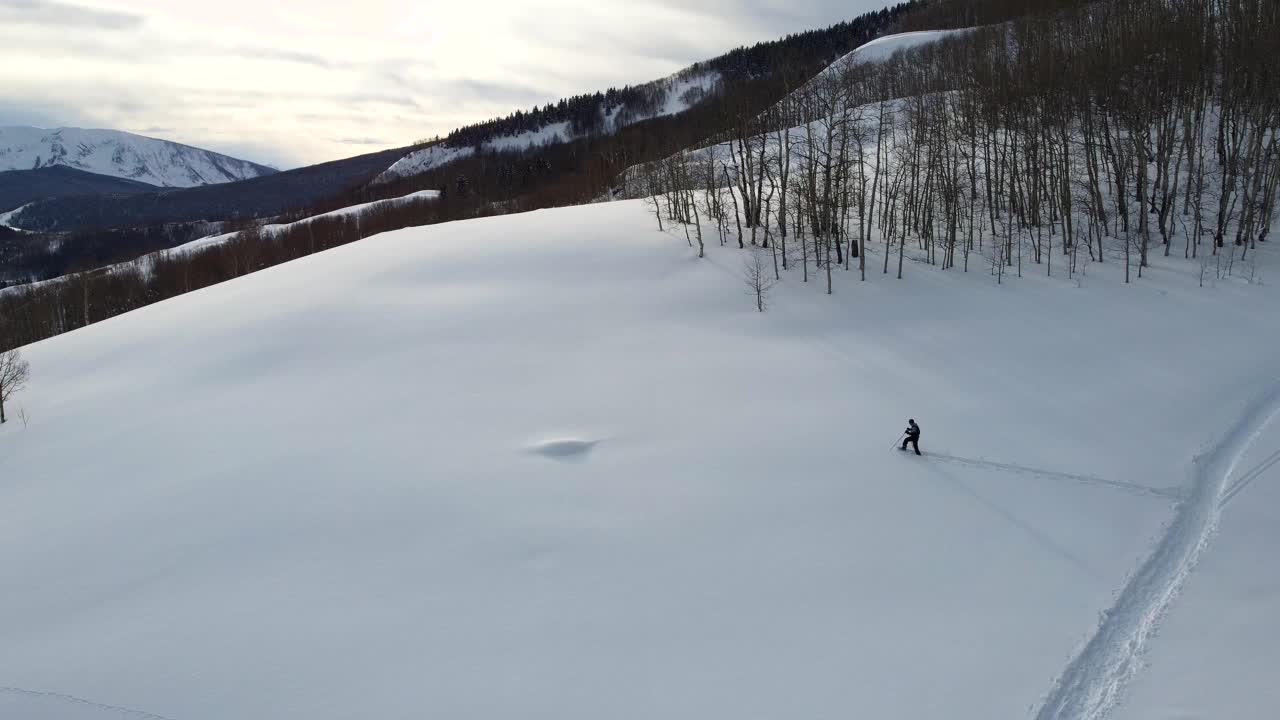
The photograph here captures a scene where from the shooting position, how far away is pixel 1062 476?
16.2m

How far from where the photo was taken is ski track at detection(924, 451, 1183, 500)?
1548 cm

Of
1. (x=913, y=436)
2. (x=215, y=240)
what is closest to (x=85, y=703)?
(x=913, y=436)

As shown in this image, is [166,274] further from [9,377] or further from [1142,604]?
[1142,604]

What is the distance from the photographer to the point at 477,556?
13680 millimetres

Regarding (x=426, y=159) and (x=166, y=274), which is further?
(x=426, y=159)

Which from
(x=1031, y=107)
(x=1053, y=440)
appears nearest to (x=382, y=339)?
(x=1053, y=440)

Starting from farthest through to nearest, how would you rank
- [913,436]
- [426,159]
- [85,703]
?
[426,159] < [913,436] < [85,703]

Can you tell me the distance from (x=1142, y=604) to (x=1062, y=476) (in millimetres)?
4768

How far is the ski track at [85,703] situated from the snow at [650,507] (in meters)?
0.10

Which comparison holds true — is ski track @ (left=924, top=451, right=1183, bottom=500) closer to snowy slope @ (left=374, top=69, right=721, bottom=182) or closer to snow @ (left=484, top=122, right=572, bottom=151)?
snowy slope @ (left=374, top=69, right=721, bottom=182)

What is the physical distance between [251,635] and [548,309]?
1799 cm

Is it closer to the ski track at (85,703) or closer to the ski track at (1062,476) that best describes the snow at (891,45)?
the ski track at (1062,476)

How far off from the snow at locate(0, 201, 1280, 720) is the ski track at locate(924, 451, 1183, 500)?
0.28 feet

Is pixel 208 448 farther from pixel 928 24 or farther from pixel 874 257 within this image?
pixel 928 24
